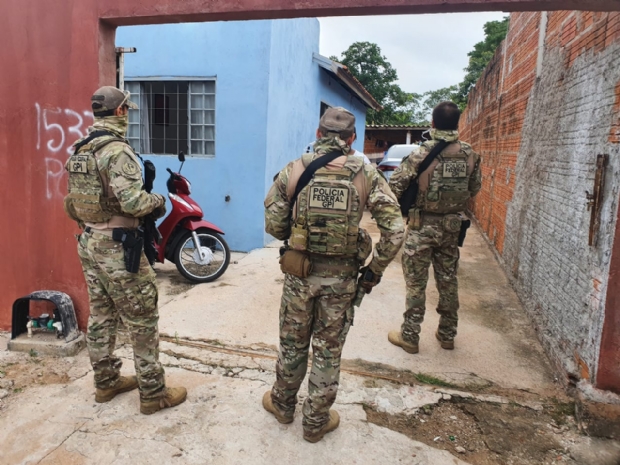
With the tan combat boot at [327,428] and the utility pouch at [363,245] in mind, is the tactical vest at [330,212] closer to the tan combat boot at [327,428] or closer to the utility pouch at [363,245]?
the utility pouch at [363,245]

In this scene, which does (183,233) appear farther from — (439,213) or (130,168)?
(439,213)

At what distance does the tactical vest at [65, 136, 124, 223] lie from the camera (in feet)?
7.87

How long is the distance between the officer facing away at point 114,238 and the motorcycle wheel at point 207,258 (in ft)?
7.59

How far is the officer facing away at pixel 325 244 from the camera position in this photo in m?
2.20

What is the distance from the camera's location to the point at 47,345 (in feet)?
10.7

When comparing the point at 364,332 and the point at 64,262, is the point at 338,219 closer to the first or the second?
the point at 364,332

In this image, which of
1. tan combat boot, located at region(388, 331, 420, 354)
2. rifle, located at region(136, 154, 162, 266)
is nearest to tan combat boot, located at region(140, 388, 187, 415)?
rifle, located at region(136, 154, 162, 266)

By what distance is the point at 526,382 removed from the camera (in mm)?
3051

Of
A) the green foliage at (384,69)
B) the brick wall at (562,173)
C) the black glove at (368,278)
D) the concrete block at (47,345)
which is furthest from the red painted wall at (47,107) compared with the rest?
the green foliage at (384,69)

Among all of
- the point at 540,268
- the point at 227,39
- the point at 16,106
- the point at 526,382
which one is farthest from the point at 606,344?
the point at 227,39

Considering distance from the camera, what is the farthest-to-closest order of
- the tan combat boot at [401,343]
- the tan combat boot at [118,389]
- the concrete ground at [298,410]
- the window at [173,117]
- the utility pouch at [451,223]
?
the window at [173,117]
the tan combat boot at [401,343]
the utility pouch at [451,223]
the tan combat boot at [118,389]
the concrete ground at [298,410]

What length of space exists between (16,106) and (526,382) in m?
4.23

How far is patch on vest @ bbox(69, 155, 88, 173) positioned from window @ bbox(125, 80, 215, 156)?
172 inches

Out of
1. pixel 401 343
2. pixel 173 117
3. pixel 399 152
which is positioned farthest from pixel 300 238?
pixel 399 152
